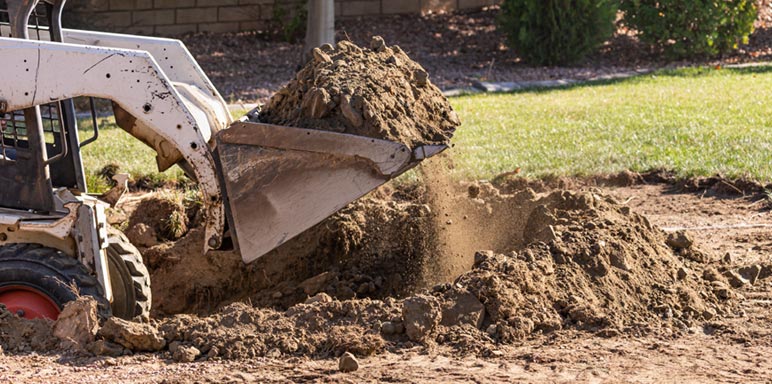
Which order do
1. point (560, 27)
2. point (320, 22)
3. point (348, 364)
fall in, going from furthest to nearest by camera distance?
point (560, 27)
point (320, 22)
point (348, 364)

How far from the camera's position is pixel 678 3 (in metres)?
15.9

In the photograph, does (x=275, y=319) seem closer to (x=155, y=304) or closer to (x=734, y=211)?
(x=155, y=304)

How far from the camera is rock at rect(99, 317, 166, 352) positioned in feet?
16.7

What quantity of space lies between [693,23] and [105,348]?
42.4 feet

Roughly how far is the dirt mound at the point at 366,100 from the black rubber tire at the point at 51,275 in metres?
A: 1.38

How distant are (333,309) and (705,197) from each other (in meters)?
4.27

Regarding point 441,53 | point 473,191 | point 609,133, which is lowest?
point 473,191

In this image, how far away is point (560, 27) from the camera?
1563 cm

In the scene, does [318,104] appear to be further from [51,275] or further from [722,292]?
[722,292]

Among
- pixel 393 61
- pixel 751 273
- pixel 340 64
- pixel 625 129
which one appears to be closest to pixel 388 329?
pixel 340 64

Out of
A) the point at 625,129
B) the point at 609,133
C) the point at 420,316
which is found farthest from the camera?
the point at 625,129

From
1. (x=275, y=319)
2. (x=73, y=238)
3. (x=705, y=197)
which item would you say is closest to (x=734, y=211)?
(x=705, y=197)

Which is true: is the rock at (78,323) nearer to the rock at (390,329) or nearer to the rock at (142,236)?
the rock at (390,329)

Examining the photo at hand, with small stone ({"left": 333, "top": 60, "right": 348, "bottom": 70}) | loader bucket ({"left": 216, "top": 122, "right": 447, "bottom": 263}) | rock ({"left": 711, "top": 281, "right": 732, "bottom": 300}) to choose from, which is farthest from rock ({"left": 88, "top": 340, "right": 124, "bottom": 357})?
rock ({"left": 711, "top": 281, "right": 732, "bottom": 300})
